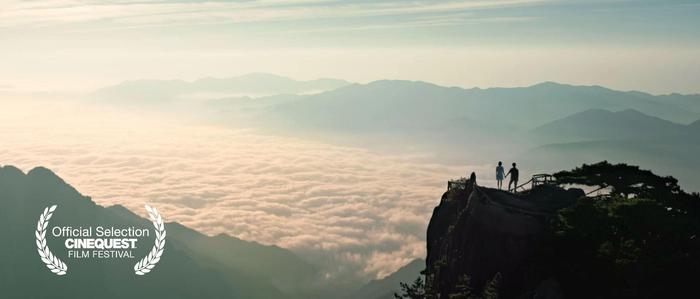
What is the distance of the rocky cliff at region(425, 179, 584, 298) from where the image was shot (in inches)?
1623

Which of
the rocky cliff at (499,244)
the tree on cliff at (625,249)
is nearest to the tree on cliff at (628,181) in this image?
the rocky cliff at (499,244)

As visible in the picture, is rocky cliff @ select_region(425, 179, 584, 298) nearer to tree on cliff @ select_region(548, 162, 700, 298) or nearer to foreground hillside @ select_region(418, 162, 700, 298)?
foreground hillside @ select_region(418, 162, 700, 298)

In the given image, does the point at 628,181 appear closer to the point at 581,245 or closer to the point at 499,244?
the point at 581,245

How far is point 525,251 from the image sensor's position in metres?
42.0

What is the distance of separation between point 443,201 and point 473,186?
10.0 m

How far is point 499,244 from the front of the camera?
4281 cm

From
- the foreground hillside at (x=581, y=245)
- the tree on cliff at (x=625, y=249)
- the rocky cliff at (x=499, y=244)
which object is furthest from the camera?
the rocky cliff at (x=499, y=244)

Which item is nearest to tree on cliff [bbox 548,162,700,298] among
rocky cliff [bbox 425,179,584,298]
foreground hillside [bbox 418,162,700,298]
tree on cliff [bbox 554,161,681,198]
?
foreground hillside [bbox 418,162,700,298]

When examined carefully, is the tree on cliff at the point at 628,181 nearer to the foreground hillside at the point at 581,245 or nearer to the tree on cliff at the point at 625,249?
the foreground hillside at the point at 581,245

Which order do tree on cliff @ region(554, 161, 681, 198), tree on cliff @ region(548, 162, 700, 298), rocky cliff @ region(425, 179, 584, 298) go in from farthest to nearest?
tree on cliff @ region(554, 161, 681, 198) → rocky cliff @ region(425, 179, 584, 298) → tree on cliff @ region(548, 162, 700, 298)

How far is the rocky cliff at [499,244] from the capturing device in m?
41.2

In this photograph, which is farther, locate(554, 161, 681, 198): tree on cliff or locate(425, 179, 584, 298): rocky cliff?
locate(554, 161, 681, 198): tree on cliff

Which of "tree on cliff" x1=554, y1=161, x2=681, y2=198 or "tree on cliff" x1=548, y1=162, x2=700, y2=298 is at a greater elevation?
"tree on cliff" x1=554, y1=161, x2=681, y2=198

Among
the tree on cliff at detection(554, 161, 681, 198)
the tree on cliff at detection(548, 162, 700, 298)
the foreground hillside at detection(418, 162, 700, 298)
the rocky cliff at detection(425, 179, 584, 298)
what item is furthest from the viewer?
the tree on cliff at detection(554, 161, 681, 198)
